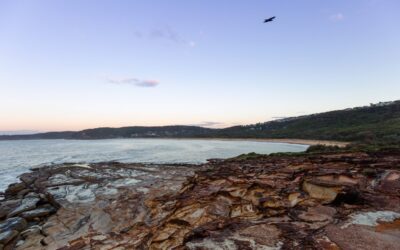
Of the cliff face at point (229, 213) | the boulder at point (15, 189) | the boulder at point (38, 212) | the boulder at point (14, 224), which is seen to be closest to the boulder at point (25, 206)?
the cliff face at point (229, 213)

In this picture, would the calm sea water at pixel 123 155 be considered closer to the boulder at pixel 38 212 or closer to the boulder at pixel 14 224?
the boulder at pixel 38 212

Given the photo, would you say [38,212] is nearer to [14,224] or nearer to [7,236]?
[14,224]

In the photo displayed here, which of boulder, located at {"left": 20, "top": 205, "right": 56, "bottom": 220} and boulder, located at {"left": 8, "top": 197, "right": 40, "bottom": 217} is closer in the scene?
boulder, located at {"left": 20, "top": 205, "right": 56, "bottom": 220}

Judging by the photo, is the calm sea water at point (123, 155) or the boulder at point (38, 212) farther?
the calm sea water at point (123, 155)

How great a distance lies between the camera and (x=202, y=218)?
10.8 metres

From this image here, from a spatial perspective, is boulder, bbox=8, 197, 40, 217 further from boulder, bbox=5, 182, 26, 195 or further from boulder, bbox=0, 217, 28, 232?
boulder, bbox=5, 182, 26, 195

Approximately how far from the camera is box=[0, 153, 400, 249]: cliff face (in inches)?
262

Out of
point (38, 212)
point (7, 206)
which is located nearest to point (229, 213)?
point (38, 212)

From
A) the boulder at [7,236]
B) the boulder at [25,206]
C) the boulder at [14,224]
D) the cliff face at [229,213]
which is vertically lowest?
the boulder at [7,236]

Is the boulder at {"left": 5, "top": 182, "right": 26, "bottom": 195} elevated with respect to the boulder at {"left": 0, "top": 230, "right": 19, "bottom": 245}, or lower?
elevated

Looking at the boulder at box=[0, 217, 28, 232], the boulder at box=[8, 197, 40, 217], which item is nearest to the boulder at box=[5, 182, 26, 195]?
the boulder at box=[8, 197, 40, 217]

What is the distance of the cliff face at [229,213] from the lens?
665 cm

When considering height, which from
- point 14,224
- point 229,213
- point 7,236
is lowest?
point 7,236

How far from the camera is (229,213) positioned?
37.3 feet
